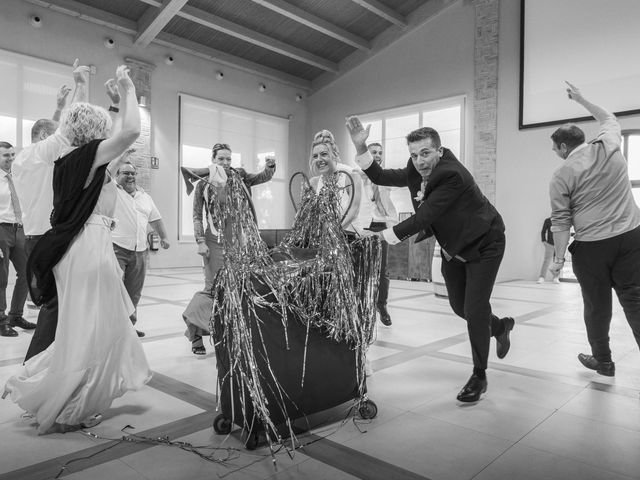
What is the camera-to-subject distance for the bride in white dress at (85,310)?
206cm

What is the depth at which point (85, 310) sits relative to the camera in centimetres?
211

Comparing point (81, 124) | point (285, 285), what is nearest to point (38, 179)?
point (81, 124)

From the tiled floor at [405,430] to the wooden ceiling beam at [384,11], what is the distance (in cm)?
874

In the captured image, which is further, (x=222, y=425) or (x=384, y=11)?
(x=384, y=11)

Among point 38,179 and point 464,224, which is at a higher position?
point 38,179

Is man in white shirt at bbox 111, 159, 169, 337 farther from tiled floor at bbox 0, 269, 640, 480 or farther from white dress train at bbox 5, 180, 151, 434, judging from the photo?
white dress train at bbox 5, 180, 151, 434

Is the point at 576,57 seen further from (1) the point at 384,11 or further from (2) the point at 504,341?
(2) the point at 504,341

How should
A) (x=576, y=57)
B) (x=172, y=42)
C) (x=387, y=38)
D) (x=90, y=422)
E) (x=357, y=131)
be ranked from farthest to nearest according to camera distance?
(x=387, y=38) → (x=172, y=42) → (x=576, y=57) → (x=357, y=131) → (x=90, y=422)

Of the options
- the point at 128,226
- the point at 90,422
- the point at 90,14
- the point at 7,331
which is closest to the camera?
the point at 90,422

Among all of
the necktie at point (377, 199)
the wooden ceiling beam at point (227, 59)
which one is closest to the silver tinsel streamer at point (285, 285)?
the necktie at point (377, 199)

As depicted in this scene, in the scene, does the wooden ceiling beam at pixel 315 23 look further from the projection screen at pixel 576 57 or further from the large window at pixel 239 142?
the projection screen at pixel 576 57

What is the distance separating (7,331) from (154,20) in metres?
7.53

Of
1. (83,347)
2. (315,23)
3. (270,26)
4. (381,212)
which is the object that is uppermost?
(270,26)

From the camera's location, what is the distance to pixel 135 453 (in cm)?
188
